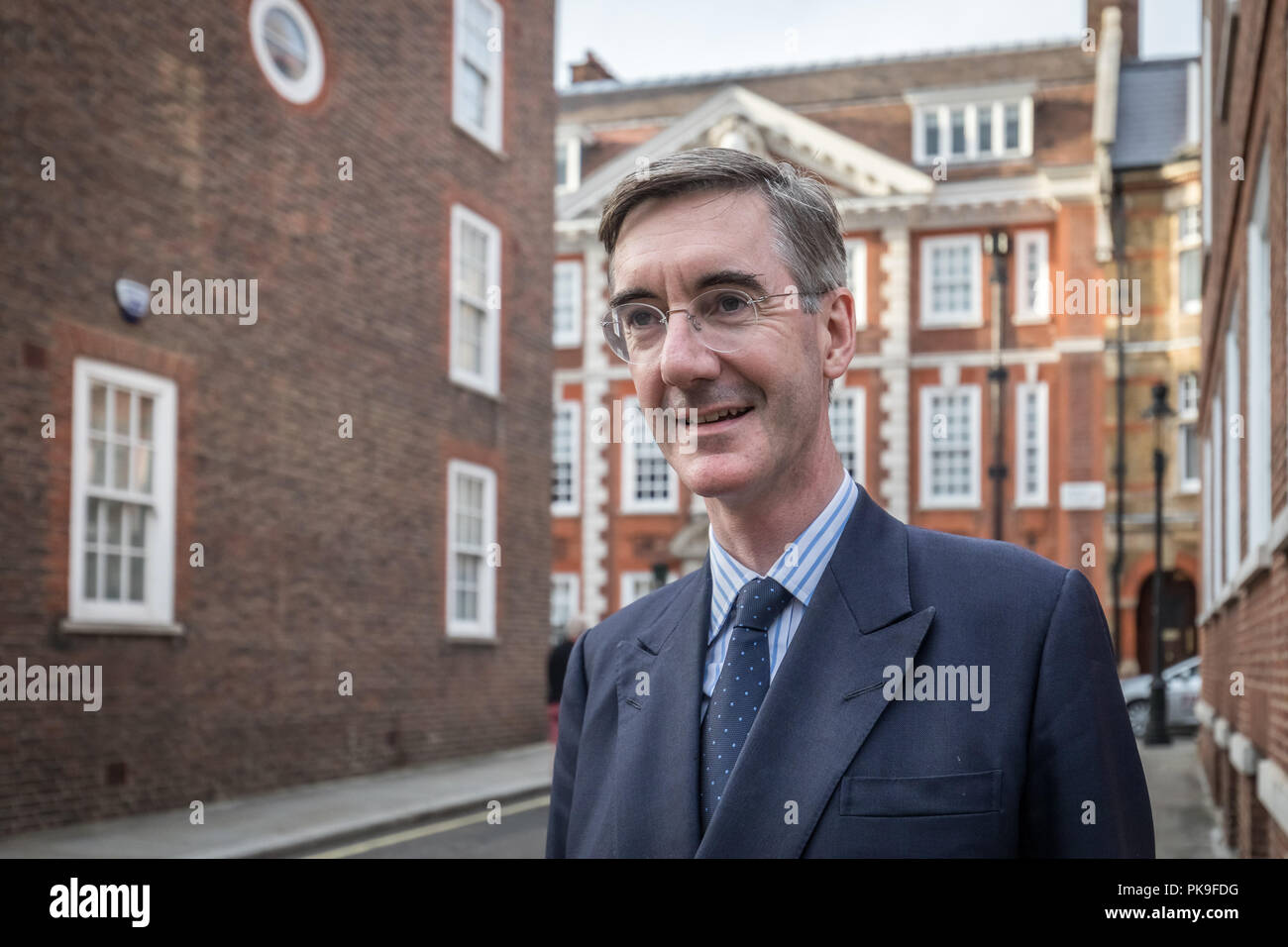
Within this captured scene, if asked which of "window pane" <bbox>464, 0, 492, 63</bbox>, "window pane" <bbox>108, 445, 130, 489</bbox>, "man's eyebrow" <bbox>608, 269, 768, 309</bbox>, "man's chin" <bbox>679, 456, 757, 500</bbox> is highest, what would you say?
"window pane" <bbox>464, 0, 492, 63</bbox>

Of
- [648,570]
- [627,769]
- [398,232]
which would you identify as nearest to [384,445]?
[398,232]

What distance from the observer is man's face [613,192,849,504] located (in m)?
1.87

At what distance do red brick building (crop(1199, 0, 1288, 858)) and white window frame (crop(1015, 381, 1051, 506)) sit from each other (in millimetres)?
20225

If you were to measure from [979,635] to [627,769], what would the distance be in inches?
21.0

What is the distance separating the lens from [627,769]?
2000 mm

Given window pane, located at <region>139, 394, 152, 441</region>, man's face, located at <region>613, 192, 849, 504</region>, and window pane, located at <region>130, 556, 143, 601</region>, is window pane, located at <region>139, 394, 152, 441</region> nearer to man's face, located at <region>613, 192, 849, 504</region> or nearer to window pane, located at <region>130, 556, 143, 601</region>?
window pane, located at <region>130, 556, 143, 601</region>

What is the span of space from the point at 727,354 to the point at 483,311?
16042mm

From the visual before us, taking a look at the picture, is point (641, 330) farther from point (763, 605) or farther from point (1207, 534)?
point (1207, 534)

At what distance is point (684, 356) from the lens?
186cm

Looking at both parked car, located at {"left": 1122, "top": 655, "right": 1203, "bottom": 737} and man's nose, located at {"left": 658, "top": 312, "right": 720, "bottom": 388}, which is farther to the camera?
parked car, located at {"left": 1122, "top": 655, "right": 1203, "bottom": 737}

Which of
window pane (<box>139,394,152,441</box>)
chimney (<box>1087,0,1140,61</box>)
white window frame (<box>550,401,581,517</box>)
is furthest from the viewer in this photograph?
chimney (<box>1087,0,1140,61</box>)

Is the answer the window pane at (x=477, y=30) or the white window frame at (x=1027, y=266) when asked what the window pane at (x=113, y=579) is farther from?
the white window frame at (x=1027, y=266)

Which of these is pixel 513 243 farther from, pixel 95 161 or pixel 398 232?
pixel 95 161

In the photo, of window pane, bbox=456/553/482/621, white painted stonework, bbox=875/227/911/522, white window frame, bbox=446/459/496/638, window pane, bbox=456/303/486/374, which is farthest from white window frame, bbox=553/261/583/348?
window pane, bbox=456/553/482/621
